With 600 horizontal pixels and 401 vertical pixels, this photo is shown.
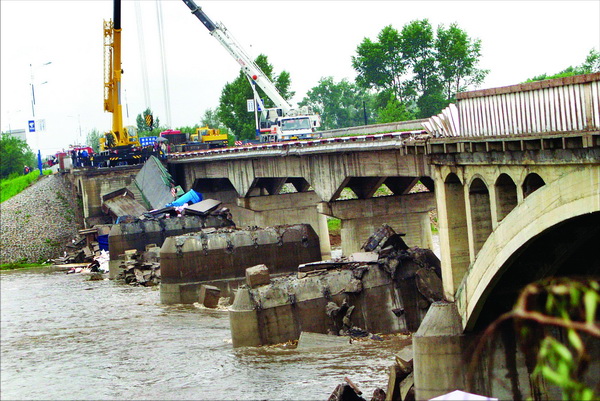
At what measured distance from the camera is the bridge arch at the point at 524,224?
49.5 ft

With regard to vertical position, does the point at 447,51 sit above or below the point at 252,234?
above

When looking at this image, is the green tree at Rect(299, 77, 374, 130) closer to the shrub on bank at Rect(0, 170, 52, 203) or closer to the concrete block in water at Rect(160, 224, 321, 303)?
the shrub on bank at Rect(0, 170, 52, 203)

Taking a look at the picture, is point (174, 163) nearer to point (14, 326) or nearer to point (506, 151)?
point (14, 326)

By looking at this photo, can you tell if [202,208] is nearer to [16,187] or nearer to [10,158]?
[16,187]

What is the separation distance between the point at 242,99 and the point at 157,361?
8848 cm

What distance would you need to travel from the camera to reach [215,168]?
215 ft

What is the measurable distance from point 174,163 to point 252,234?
96.0ft

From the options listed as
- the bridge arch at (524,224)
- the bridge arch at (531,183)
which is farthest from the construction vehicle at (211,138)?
the bridge arch at (531,183)

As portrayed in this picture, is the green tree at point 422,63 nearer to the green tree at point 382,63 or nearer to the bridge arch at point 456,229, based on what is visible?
the green tree at point 382,63

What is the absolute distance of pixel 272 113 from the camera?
235 ft

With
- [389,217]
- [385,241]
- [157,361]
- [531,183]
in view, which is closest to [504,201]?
[531,183]

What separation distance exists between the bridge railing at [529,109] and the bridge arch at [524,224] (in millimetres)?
1081

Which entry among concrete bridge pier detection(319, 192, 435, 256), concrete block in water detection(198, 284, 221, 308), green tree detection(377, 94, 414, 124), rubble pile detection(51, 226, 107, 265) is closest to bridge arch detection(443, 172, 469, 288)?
concrete bridge pier detection(319, 192, 435, 256)

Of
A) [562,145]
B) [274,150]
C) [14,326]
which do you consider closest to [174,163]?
[274,150]
